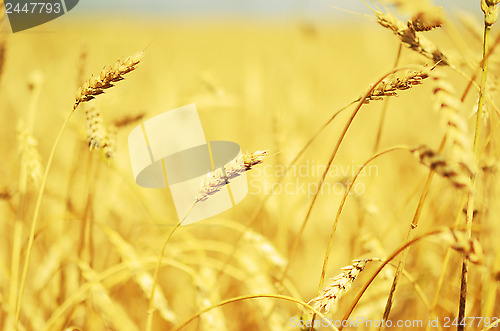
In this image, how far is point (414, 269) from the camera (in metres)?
1.02

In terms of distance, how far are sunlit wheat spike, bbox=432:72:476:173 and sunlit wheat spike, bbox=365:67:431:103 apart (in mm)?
68

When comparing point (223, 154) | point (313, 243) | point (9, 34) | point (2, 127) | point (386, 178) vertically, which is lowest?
point (313, 243)

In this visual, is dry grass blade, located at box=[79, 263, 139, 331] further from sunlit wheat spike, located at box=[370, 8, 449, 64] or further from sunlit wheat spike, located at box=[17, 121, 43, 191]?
sunlit wheat spike, located at box=[370, 8, 449, 64]

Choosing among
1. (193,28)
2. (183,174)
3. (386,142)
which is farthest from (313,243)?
(193,28)

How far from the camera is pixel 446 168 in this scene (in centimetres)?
31

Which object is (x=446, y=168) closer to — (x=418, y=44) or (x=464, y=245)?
(x=464, y=245)

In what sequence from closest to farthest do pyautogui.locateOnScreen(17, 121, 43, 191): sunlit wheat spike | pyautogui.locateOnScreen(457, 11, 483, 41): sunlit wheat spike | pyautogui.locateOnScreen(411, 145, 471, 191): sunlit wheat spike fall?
pyautogui.locateOnScreen(411, 145, 471, 191): sunlit wheat spike < pyautogui.locateOnScreen(17, 121, 43, 191): sunlit wheat spike < pyautogui.locateOnScreen(457, 11, 483, 41): sunlit wheat spike

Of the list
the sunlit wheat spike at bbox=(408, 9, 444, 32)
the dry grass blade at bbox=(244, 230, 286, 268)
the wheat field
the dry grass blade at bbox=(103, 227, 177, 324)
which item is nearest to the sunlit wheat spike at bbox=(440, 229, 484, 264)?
the wheat field

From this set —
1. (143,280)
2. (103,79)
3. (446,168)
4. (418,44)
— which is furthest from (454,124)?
(143,280)

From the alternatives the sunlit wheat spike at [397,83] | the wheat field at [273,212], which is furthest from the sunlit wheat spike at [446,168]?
the sunlit wheat spike at [397,83]

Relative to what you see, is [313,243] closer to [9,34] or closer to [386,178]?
[386,178]

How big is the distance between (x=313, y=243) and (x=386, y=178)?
520 mm

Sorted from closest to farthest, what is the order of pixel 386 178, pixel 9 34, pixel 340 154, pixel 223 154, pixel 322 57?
pixel 9 34
pixel 223 154
pixel 386 178
pixel 340 154
pixel 322 57

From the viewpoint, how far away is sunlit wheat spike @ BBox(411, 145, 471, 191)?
0.30 meters
